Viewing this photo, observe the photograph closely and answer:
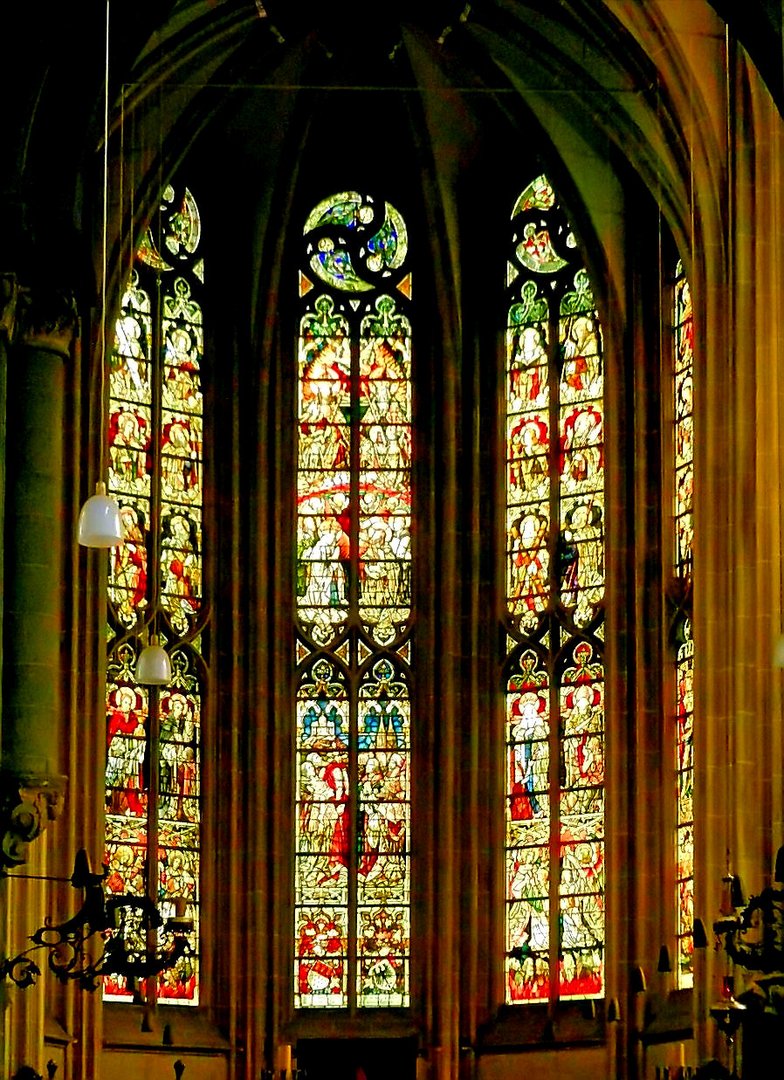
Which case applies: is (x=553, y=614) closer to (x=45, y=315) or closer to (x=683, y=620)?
(x=683, y=620)

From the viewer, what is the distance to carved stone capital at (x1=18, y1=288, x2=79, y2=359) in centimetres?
2455

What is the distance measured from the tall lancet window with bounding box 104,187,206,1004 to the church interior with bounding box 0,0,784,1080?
1.6 inches

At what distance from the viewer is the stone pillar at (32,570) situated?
77.6 ft

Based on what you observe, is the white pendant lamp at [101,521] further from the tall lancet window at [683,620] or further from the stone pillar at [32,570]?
the tall lancet window at [683,620]

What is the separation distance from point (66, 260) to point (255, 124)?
337 inches

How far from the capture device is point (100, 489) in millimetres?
22359

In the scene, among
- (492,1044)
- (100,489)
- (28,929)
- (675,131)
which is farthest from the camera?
(492,1044)

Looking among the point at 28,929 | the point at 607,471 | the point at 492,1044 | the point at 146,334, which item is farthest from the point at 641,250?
the point at 28,929

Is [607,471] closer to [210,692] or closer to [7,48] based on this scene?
[210,692]

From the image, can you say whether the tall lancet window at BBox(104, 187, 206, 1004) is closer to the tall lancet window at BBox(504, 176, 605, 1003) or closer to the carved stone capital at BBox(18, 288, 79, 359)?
the tall lancet window at BBox(504, 176, 605, 1003)

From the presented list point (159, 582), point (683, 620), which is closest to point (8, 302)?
point (159, 582)

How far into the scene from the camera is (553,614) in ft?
106

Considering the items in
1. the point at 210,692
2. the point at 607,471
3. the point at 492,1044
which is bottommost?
the point at 492,1044

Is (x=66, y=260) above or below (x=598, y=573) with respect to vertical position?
above
